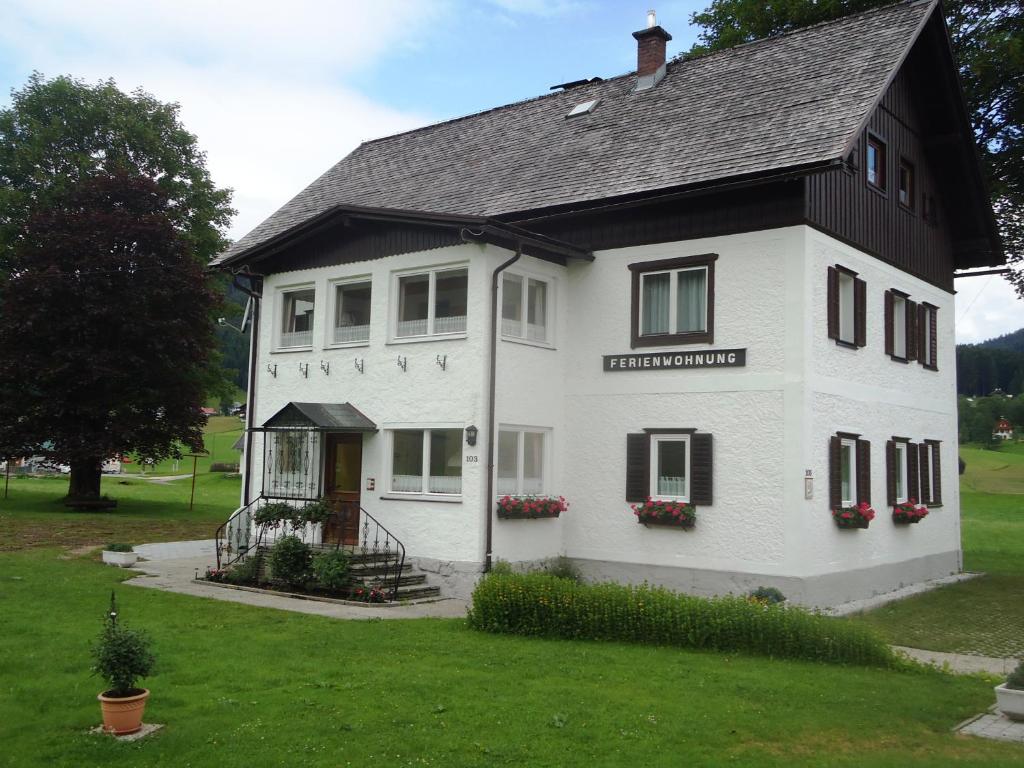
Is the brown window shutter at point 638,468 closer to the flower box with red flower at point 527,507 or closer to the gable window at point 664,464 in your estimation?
the gable window at point 664,464

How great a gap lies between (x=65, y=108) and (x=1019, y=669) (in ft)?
122

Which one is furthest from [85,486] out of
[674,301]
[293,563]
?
[674,301]

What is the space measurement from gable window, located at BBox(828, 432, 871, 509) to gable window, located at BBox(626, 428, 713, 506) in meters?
2.23

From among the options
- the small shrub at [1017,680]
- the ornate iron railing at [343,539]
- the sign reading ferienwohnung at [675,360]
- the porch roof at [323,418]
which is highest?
the sign reading ferienwohnung at [675,360]

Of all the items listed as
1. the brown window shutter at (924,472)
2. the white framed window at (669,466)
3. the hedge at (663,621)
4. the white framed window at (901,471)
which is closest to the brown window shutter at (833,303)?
the white framed window at (669,466)

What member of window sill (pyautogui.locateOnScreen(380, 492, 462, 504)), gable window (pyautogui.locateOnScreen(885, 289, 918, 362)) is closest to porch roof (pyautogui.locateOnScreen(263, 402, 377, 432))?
window sill (pyautogui.locateOnScreen(380, 492, 462, 504))

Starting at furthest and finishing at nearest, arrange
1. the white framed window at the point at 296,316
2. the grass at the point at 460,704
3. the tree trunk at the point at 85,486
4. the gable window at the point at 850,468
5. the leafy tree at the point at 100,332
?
the tree trunk at the point at 85,486, the leafy tree at the point at 100,332, the white framed window at the point at 296,316, the gable window at the point at 850,468, the grass at the point at 460,704

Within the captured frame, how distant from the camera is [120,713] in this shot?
25.3 ft

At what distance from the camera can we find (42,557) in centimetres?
1908

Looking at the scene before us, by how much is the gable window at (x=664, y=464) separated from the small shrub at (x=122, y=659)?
404 inches

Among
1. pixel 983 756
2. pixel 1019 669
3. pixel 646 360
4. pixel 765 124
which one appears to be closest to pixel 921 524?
pixel 646 360

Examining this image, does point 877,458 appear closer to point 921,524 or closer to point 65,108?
point 921,524

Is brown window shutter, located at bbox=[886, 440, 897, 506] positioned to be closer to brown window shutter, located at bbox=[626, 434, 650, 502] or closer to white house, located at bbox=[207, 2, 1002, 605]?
white house, located at bbox=[207, 2, 1002, 605]

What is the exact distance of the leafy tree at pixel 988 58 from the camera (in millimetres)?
22703
